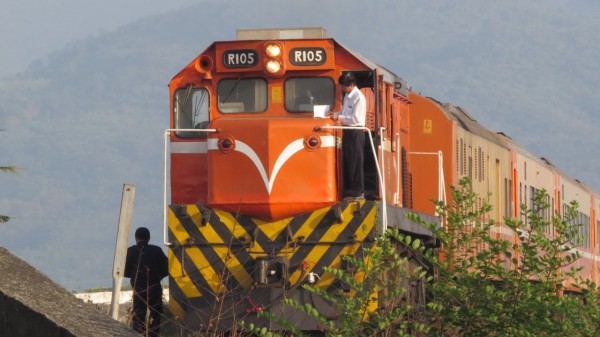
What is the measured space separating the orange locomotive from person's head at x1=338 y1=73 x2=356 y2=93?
26 cm

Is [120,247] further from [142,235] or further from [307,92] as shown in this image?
[142,235]

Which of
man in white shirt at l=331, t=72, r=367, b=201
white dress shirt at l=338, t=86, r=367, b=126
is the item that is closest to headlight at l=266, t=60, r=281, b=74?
man in white shirt at l=331, t=72, r=367, b=201

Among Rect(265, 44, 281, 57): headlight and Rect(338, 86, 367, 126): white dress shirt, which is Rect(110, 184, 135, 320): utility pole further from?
Rect(265, 44, 281, 57): headlight

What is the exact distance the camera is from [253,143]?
13141 mm

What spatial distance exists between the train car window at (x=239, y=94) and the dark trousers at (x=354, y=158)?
1.08 metres

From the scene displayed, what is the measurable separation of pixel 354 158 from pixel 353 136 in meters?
0.20

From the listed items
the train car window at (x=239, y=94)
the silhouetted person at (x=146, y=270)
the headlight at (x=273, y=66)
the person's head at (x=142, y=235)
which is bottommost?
the silhouetted person at (x=146, y=270)

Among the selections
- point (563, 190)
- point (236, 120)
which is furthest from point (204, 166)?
point (563, 190)

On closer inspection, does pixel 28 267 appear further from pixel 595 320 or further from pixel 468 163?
pixel 468 163

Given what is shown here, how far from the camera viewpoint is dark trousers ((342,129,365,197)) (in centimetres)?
1308

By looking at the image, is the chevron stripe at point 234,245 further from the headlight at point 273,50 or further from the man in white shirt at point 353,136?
the headlight at point 273,50

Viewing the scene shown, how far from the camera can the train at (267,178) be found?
42.0 ft

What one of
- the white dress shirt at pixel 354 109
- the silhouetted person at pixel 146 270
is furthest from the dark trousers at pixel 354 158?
the silhouetted person at pixel 146 270

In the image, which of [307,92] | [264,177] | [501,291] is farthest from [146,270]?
[501,291]
